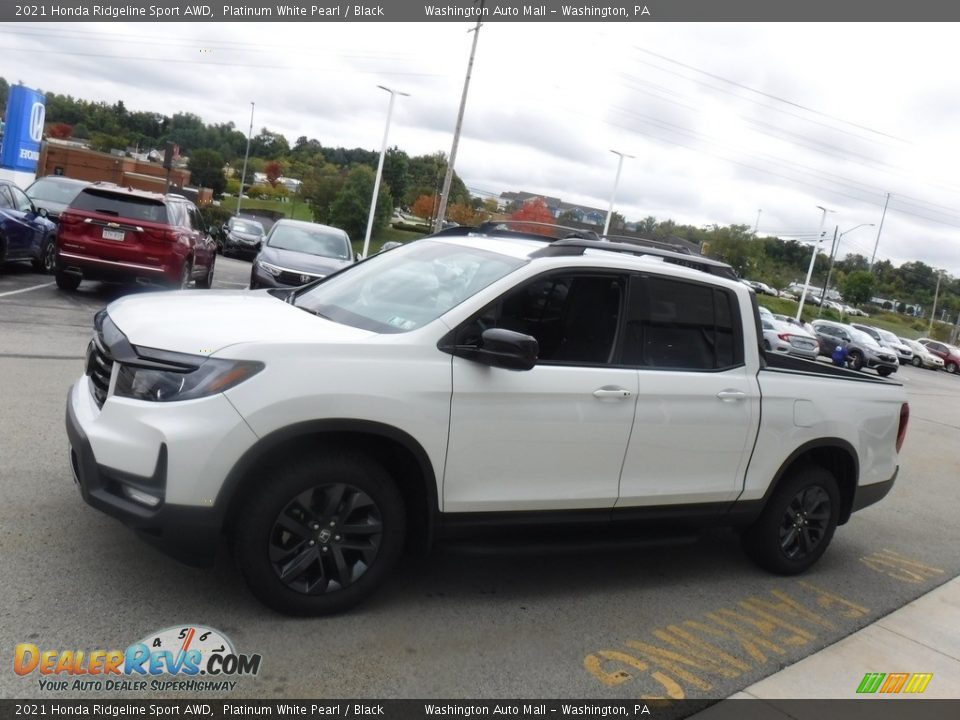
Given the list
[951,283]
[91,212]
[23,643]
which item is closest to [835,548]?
[23,643]

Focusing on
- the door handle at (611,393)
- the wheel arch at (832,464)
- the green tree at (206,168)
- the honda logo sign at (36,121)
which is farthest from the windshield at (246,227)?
the green tree at (206,168)

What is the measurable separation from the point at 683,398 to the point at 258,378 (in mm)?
2368

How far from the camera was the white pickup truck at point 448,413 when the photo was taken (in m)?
3.67

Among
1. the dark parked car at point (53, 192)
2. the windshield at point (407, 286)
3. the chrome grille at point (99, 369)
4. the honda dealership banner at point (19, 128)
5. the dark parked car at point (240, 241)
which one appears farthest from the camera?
the dark parked car at point (240, 241)

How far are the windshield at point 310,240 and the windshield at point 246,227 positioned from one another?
691 inches

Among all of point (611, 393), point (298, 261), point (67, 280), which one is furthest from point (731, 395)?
point (67, 280)

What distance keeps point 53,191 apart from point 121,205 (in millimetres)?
6238

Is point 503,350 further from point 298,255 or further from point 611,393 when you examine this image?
point 298,255

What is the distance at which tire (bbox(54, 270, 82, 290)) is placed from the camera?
13.6m

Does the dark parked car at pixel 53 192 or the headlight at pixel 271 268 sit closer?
the headlight at pixel 271 268

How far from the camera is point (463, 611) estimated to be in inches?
174

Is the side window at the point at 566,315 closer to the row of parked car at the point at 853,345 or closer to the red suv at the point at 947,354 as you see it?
the row of parked car at the point at 853,345

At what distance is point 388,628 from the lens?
4.07 m

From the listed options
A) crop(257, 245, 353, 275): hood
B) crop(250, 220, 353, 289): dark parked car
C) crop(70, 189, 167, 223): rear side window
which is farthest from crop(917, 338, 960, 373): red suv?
crop(70, 189, 167, 223): rear side window
